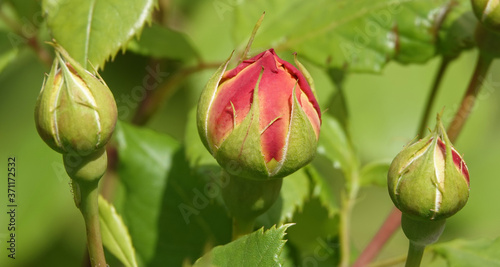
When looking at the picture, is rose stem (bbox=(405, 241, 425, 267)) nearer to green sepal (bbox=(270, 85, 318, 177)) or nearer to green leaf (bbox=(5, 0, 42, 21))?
green sepal (bbox=(270, 85, 318, 177))

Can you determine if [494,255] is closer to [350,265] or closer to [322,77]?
[350,265]

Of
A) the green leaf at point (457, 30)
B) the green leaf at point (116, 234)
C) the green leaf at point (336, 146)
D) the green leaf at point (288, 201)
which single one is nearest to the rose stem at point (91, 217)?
the green leaf at point (116, 234)

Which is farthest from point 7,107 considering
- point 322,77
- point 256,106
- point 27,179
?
point 256,106

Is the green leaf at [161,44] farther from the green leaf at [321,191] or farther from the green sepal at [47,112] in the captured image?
the green sepal at [47,112]

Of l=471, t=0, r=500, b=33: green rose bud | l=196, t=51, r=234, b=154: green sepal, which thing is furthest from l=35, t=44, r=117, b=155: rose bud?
l=471, t=0, r=500, b=33: green rose bud

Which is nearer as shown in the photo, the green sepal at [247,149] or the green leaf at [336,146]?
the green sepal at [247,149]

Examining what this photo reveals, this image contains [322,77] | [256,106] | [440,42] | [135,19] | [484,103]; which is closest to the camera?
[256,106]
